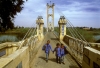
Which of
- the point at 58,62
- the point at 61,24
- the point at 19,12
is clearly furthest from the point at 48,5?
the point at 58,62

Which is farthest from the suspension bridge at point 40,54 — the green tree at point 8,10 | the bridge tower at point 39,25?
the green tree at point 8,10

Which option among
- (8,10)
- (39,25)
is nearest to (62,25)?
(39,25)

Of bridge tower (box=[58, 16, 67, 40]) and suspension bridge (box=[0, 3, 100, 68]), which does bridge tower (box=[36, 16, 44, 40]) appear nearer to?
suspension bridge (box=[0, 3, 100, 68])

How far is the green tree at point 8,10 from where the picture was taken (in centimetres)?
1232

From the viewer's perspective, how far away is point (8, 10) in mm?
12852

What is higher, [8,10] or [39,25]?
[8,10]

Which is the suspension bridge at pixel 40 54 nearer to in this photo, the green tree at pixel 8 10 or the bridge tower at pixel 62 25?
the bridge tower at pixel 62 25

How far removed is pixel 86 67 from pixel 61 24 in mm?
13686

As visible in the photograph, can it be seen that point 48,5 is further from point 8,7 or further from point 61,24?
point 8,7

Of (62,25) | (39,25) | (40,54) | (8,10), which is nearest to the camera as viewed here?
(40,54)

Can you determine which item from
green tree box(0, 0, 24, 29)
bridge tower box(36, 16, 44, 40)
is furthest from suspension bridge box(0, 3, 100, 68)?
green tree box(0, 0, 24, 29)

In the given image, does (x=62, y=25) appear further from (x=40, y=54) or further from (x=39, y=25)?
(x=40, y=54)

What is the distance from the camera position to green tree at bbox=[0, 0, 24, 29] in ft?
40.4

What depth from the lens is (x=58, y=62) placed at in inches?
337
